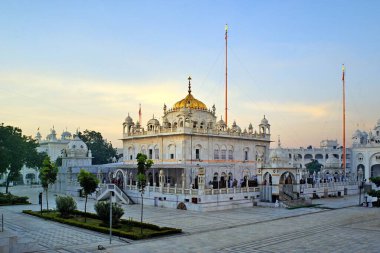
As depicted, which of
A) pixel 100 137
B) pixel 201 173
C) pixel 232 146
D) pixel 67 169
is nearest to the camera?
pixel 201 173

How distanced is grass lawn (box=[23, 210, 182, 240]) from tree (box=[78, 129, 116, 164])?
54475mm

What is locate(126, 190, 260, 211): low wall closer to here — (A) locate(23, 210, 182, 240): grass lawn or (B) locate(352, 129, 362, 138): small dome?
(A) locate(23, 210, 182, 240): grass lawn

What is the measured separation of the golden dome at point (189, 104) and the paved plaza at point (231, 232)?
19.8 meters

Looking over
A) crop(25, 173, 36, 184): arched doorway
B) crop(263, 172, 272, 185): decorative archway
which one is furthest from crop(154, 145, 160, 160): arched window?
crop(25, 173, 36, 184): arched doorway

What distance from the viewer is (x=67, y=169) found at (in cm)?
5506

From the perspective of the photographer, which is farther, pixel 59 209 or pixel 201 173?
pixel 201 173

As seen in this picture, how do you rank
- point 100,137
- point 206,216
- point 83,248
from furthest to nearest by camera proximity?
point 100,137
point 206,216
point 83,248

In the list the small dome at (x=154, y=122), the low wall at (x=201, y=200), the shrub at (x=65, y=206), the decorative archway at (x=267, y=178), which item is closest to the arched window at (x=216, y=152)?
the small dome at (x=154, y=122)

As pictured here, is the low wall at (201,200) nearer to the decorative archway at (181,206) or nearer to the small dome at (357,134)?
the decorative archway at (181,206)

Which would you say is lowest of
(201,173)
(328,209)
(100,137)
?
(328,209)

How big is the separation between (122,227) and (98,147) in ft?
203

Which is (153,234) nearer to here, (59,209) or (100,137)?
(59,209)

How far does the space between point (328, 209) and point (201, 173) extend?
12.2 metres

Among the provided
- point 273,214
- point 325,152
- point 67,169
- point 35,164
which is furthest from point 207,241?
point 325,152
